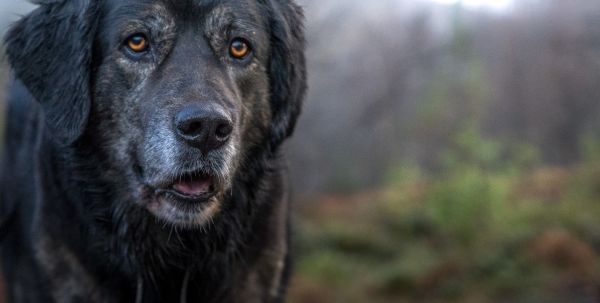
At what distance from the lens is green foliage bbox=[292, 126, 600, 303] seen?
31.8 feet

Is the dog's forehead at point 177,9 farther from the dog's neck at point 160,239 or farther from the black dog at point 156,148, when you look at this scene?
the dog's neck at point 160,239

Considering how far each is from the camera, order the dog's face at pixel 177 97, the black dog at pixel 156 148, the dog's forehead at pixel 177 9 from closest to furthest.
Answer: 1. the dog's face at pixel 177 97
2. the black dog at pixel 156 148
3. the dog's forehead at pixel 177 9

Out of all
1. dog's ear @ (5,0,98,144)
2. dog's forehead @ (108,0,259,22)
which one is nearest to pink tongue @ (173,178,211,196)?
dog's ear @ (5,0,98,144)

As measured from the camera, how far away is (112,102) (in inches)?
142

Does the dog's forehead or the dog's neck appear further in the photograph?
the dog's neck

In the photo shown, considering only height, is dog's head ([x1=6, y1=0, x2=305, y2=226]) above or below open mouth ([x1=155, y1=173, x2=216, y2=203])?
above

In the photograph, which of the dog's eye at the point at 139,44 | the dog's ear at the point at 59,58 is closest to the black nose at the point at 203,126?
the dog's eye at the point at 139,44

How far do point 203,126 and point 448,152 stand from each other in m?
8.50

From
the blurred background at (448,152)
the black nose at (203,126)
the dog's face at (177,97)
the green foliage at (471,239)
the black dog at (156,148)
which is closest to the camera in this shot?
the black nose at (203,126)

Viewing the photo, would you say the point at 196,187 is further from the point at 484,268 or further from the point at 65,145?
the point at 484,268

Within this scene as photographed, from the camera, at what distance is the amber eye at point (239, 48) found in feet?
12.2

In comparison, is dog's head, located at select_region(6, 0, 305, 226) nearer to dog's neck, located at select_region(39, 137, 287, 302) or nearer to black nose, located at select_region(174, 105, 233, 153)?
black nose, located at select_region(174, 105, 233, 153)

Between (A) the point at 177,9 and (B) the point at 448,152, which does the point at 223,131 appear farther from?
(B) the point at 448,152

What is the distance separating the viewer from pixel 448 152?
37.4 feet
